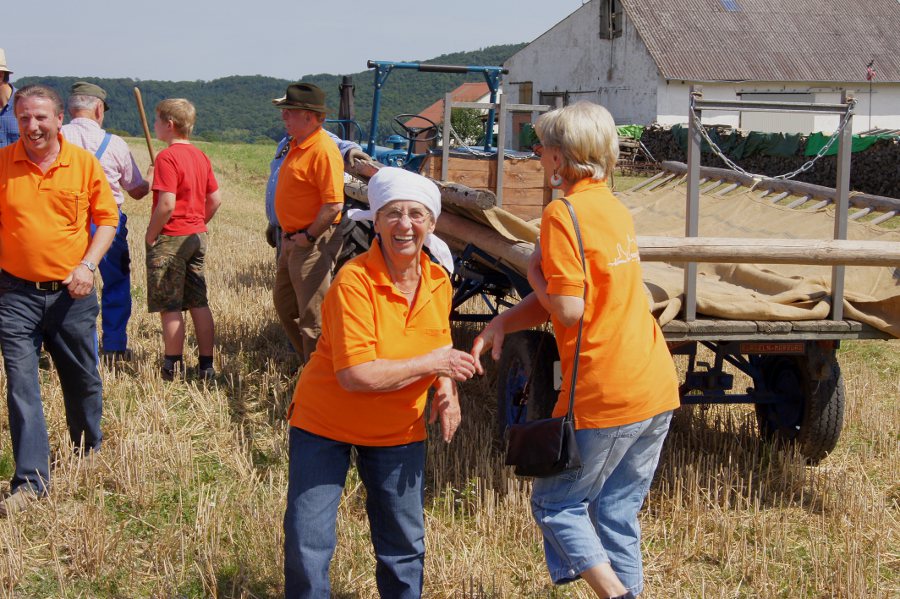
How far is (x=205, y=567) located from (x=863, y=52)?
37.3 m

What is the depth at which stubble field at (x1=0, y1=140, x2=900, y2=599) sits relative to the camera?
143 inches

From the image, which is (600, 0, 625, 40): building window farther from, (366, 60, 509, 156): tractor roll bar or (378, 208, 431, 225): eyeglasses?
(378, 208, 431, 225): eyeglasses

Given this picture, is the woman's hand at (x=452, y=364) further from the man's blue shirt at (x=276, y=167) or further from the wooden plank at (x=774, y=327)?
the man's blue shirt at (x=276, y=167)

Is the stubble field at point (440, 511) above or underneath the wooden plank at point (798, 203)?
underneath

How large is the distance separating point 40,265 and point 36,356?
405 millimetres

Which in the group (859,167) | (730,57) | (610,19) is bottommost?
(859,167)

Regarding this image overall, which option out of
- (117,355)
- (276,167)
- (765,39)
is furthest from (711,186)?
(765,39)

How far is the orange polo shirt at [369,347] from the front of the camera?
2846 millimetres

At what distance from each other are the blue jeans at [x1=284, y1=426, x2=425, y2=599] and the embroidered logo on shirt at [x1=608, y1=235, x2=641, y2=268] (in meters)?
0.82

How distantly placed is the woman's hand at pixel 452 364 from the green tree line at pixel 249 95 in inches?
3045

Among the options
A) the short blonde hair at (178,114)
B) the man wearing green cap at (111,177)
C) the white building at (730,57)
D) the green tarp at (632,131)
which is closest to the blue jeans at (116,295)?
the man wearing green cap at (111,177)

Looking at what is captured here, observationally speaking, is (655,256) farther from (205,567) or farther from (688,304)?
(205,567)

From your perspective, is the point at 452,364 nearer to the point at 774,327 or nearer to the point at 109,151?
the point at 774,327

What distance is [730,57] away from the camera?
3406cm
